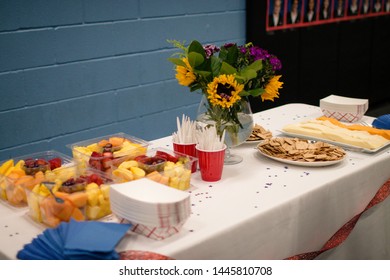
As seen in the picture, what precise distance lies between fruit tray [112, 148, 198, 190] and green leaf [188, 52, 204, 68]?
30cm

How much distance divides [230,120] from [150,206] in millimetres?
577

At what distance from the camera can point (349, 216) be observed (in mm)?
1727

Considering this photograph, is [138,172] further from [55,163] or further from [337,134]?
[337,134]

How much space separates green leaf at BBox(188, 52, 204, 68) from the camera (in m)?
1.58

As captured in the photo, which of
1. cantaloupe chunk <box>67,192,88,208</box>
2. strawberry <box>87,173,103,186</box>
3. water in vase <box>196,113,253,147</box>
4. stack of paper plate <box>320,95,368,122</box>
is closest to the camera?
cantaloupe chunk <box>67,192,88,208</box>

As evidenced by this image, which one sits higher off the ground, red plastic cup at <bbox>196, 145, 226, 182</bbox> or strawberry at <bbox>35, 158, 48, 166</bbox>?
strawberry at <bbox>35, 158, 48, 166</bbox>

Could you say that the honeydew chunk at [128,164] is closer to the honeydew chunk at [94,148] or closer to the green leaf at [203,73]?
the honeydew chunk at [94,148]

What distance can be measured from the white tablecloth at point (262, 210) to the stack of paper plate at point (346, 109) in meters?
0.37

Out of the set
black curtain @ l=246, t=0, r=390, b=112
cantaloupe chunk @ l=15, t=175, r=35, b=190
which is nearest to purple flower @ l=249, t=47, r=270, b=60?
cantaloupe chunk @ l=15, t=175, r=35, b=190

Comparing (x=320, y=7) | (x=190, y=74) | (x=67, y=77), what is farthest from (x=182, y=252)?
(x=320, y=7)

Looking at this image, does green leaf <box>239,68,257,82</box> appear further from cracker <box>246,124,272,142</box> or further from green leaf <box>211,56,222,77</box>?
cracker <box>246,124,272,142</box>

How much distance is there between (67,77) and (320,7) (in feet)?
8.18

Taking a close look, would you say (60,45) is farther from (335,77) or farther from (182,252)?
(335,77)
